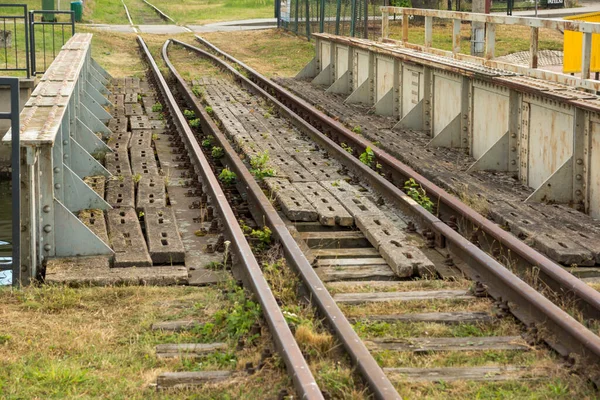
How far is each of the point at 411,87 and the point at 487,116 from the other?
350 centimetres

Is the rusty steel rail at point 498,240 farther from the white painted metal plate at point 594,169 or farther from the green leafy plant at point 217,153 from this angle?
the green leafy plant at point 217,153

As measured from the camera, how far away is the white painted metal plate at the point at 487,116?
11.7 m

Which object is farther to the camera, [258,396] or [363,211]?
[363,211]

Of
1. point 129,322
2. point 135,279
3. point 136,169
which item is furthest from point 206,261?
point 136,169

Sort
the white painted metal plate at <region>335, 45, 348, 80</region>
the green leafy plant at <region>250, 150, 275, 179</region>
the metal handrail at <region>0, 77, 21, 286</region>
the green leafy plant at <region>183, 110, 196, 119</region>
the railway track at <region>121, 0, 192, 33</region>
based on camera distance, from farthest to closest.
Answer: the railway track at <region>121, 0, 192, 33</region> → the white painted metal plate at <region>335, 45, 348, 80</region> → the green leafy plant at <region>183, 110, 196, 119</region> → the green leafy plant at <region>250, 150, 275, 179</region> → the metal handrail at <region>0, 77, 21, 286</region>

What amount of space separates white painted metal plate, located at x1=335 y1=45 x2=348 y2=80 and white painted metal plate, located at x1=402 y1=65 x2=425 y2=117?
4611 mm

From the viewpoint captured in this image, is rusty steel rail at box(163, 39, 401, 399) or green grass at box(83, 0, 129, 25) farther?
green grass at box(83, 0, 129, 25)

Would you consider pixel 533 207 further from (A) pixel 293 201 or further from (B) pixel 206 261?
(B) pixel 206 261

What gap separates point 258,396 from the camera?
5.24 metres

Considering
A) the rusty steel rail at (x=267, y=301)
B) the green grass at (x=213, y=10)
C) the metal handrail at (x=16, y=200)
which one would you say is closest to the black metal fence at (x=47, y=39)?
the rusty steel rail at (x=267, y=301)

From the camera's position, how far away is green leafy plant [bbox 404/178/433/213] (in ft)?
31.1

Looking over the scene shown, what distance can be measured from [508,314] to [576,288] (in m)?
0.45

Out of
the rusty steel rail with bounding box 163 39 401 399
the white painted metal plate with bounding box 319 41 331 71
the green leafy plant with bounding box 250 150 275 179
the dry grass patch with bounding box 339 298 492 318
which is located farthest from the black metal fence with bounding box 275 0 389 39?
the dry grass patch with bounding box 339 298 492 318

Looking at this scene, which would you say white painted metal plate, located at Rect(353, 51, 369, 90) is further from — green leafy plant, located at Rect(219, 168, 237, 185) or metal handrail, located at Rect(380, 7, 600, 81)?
green leafy plant, located at Rect(219, 168, 237, 185)
